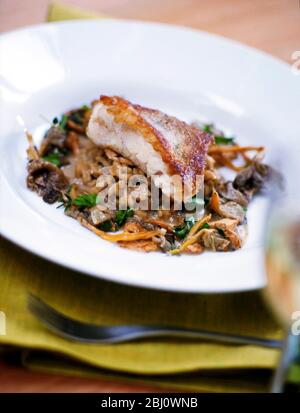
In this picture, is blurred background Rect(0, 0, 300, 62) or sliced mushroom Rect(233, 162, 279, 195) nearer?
sliced mushroom Rect(233, 162, 279, 195)

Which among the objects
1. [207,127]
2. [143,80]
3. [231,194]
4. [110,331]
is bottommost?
[110,331]

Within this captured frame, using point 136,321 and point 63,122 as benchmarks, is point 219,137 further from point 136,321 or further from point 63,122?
point 136,321

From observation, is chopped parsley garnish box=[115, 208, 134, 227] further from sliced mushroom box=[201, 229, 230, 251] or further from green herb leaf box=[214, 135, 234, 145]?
green herb leaf box=[214, 135, 234, 145]

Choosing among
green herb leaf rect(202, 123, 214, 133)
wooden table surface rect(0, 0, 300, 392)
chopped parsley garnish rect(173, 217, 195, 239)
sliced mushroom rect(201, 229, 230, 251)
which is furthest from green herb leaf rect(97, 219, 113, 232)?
wooden table surface rect(0, 0, 300, 392)

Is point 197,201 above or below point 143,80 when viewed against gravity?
below

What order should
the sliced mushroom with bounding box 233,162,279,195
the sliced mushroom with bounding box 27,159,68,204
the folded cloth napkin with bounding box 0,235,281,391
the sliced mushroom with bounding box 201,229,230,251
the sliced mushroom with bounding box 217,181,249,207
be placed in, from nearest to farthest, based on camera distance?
the folded cloth napkin with bounding box 0,235,281,391, the sliced mushroom with bounding box 201,229,230,251, the sliced mushroom with bounding box 27,159,68,204, the sliced mushroom with bounding box 217,181,249,207, the sliced mushroom with bounding box 233,162,279,195

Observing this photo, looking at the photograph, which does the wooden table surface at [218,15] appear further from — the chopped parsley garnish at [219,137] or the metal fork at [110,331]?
the metal fork at [110,331]

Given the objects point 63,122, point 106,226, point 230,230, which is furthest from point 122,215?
point 63,122
